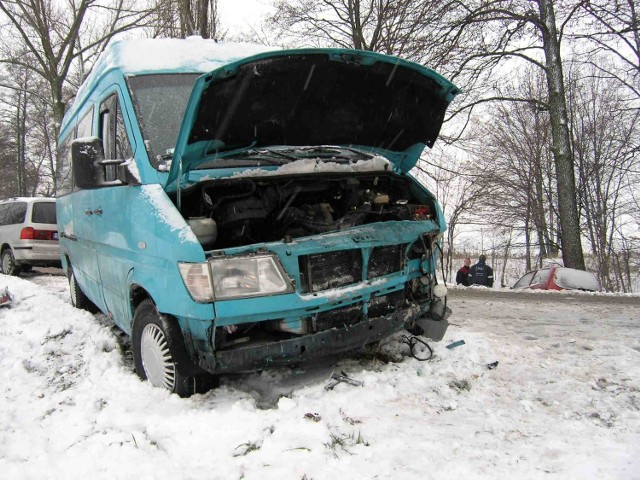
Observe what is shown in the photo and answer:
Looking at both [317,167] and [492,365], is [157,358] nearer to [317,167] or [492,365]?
[317,167]

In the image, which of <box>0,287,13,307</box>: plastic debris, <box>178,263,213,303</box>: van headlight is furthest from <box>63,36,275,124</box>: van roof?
<box>0,287,13,307</box>: plastic debris

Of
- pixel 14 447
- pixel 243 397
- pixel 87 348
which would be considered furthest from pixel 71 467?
pixel 87 348

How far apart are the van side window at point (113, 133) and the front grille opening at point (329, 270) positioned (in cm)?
158

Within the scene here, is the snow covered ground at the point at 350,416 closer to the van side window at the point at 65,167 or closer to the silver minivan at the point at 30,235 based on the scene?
the van side window at the point at 65,167

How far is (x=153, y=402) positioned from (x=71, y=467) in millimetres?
734

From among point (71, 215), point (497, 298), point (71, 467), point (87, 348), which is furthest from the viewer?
point (497, 298)

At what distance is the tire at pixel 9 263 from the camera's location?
35.6ft

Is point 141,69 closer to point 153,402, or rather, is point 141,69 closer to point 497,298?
point 153,402

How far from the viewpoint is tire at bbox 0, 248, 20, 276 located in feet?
35.6

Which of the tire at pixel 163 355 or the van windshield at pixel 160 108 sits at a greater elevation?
the van windshield at pixel 160 108

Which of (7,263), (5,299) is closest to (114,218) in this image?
(5,299)

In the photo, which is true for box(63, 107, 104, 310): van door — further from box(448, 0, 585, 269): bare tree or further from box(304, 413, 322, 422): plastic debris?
box(448, 0, 585, 269): bare tree

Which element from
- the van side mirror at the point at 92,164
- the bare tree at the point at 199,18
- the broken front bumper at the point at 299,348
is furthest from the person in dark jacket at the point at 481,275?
the van side mirror at the point at 92,164

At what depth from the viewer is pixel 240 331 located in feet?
9.75
